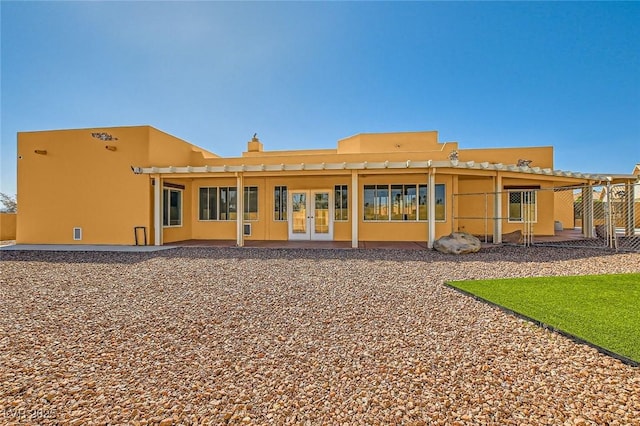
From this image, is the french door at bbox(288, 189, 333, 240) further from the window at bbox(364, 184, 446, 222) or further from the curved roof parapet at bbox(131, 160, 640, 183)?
the curved roof parapet at bbox(131, 160, 640, 183)

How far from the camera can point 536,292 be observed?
4.94 metres

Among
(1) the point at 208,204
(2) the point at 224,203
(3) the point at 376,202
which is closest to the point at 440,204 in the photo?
(3) the point at 376,202

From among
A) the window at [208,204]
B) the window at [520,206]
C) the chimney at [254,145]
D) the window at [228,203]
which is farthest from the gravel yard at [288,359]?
the chimney at [254,145]

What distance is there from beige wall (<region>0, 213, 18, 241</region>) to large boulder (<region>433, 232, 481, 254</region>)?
1927cm

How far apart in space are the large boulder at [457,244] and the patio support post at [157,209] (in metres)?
9.79

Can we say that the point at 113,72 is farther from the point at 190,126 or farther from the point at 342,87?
the point at 342,87

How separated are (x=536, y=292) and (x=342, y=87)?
11.6 metres

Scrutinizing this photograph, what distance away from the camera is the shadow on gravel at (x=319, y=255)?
27.7ft

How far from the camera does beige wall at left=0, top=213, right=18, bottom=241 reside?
47.9 feet

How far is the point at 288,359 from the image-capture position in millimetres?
2793

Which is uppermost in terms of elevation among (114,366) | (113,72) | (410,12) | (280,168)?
(410,12)

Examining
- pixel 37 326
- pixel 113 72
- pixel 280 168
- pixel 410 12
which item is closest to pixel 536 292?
pixel 37 326

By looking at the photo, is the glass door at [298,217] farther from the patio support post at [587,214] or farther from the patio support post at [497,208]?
the patio support post at [587,214]

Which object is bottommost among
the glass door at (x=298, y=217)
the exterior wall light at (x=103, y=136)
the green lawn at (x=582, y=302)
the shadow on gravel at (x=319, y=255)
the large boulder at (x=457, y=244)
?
the green lawn at (x=582, y=302)
